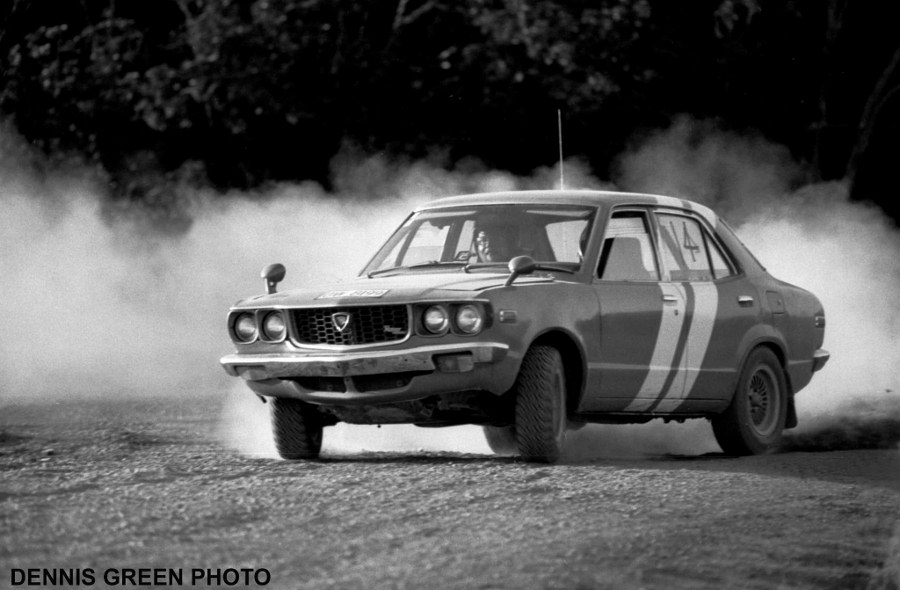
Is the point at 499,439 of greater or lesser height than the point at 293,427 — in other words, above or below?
below

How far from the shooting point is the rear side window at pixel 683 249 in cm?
1131

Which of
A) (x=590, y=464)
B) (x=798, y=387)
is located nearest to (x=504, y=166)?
(x=798, y=387)

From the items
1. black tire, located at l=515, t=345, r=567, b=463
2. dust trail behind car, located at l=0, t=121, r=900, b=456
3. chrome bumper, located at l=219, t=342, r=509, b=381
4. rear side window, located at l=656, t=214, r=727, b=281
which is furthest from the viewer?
dust trail behind car, located at l=0, t=121, r=900, b=456

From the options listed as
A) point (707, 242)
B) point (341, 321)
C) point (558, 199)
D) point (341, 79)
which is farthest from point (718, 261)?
point (341, 79)

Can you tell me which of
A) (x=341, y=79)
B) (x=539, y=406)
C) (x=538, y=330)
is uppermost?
(x=341, y=79)

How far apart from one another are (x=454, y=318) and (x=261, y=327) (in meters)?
1.21

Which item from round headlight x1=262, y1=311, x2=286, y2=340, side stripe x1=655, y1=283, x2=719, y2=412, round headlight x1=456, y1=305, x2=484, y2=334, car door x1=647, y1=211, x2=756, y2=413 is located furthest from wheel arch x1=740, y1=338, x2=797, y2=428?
round headlight x1=262, y1=311, x2=286, y2=340

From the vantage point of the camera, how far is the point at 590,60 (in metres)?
22.1

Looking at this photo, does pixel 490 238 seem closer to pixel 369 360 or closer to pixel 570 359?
pixel 570 359

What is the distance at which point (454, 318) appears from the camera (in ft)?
32.1

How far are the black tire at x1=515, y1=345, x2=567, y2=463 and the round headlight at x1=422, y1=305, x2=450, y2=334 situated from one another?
481 millimetres

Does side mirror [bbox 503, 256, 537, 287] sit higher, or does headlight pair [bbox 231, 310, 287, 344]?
side mirror [bbox 503, 256, 537, 287]

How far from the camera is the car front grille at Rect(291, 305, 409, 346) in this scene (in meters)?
9.90

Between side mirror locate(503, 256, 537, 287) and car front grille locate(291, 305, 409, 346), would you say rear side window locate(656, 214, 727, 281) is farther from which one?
car front grille locate(291, 305, 409, 346)
